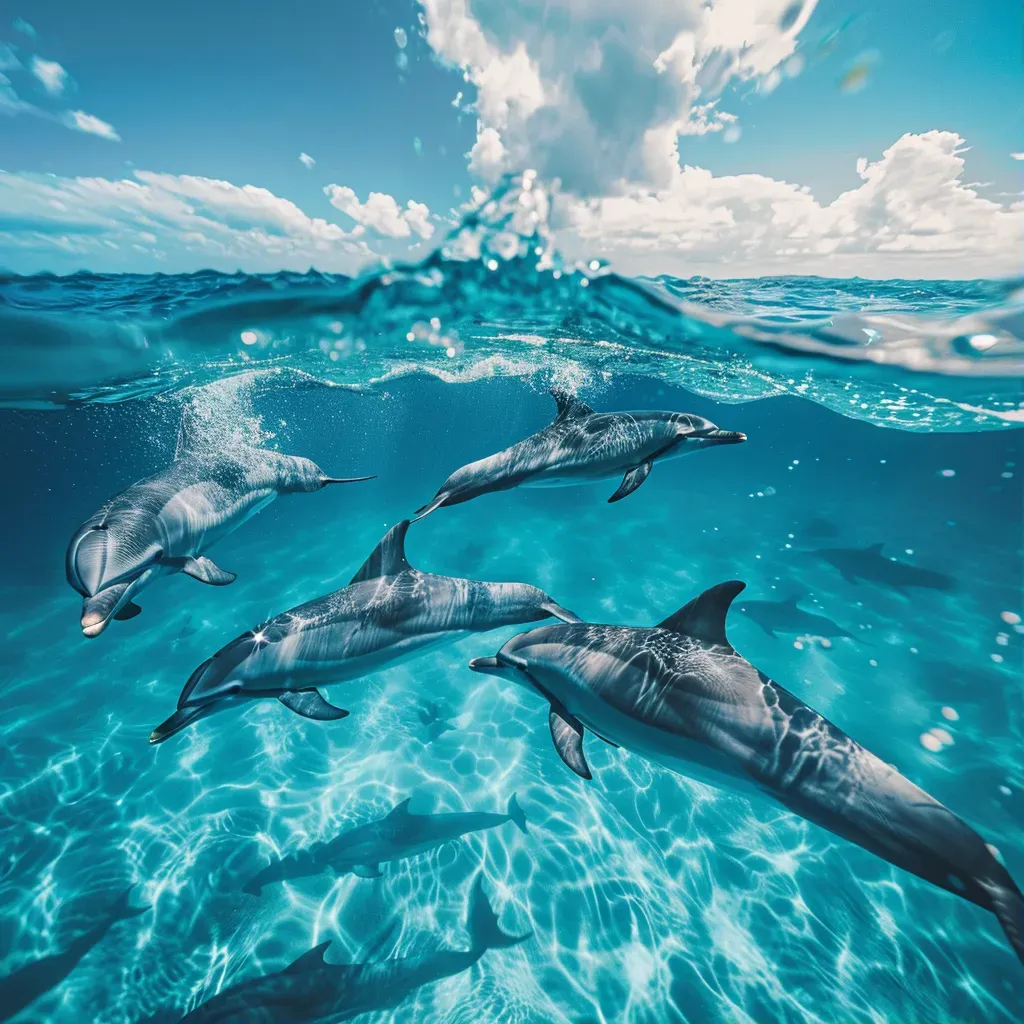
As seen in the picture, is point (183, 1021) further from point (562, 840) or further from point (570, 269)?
point (570, 269)

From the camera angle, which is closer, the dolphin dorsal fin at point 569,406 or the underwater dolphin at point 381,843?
the dolphin dorsal fin at point 569,406

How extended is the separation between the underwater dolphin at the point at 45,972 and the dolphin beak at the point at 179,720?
13.1ft

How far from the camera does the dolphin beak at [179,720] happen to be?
11.2 feet

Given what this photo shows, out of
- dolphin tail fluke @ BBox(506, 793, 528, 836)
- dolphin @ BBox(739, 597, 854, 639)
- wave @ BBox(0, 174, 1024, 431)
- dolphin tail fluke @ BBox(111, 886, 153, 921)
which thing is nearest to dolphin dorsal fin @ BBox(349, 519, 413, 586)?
dolphin tail fluke @ BBox(506, 793, 528, 836)

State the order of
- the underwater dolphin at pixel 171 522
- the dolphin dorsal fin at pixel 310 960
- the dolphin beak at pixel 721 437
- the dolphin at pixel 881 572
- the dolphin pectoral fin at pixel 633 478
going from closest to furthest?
the underwater dolphin at pixel 171 522, the dolphin beak at pixel 721 437, the dolphin dorsal fin at pixel 310 960, the dolphin pectoral fin at pixel 633 478, the dolphin at pixel 881 572

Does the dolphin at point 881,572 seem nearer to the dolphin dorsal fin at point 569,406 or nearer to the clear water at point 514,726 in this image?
A: the clear water at point 514,726

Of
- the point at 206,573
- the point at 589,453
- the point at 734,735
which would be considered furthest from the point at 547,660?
the point at 206,573

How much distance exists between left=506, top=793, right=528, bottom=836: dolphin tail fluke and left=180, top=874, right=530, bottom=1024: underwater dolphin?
1.13 m

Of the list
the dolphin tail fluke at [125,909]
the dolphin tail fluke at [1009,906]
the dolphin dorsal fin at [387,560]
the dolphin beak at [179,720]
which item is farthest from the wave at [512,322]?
the dolphin tail fluke at [125,909]

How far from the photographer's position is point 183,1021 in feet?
13.9

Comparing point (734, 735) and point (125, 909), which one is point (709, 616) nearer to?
point (734, 735)

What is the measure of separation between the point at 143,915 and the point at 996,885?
8.10m

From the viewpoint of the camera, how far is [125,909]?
5.47 meters

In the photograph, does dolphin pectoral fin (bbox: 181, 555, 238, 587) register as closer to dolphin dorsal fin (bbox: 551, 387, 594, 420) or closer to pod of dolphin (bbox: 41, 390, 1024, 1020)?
pod of dolphin (bbox: 41, 390, 1024, 1020)
